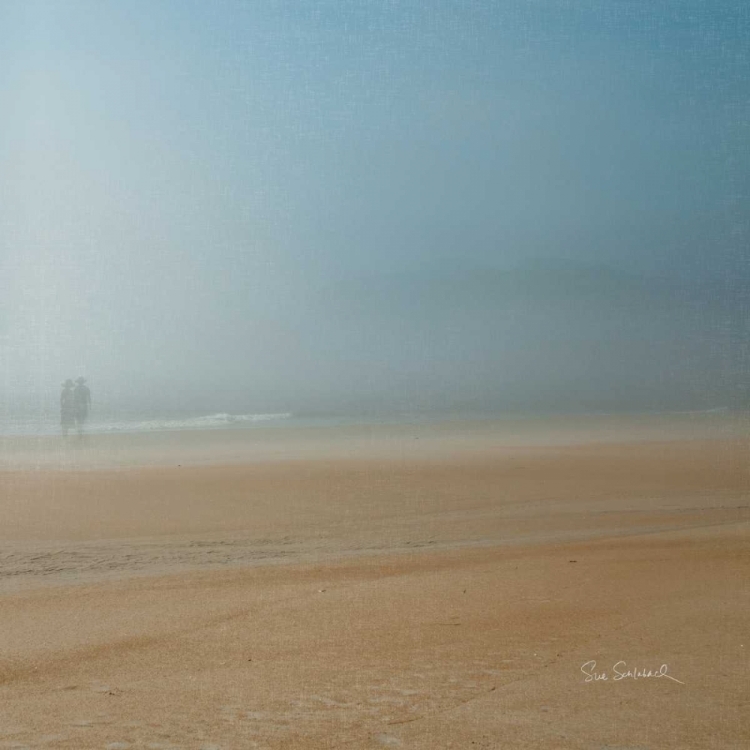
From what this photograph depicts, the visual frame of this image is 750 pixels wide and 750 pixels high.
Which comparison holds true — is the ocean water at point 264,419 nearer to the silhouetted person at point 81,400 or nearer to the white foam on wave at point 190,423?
the white foam on wave at point 190,423

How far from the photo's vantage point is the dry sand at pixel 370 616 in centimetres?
352

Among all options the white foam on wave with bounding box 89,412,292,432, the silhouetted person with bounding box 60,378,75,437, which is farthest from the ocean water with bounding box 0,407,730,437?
the silhouetted person with bounding box 60,378,75,437

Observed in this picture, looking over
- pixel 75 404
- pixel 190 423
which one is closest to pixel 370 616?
pixel 75 404

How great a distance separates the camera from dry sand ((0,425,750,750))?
11.6 ft

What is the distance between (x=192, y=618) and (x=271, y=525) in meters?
4.34

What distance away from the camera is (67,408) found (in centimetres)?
1762

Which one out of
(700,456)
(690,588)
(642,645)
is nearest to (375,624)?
(642,645)

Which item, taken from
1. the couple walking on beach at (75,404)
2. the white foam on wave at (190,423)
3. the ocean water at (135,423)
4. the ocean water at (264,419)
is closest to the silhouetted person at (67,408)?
the couple walking on beach at (75,404)

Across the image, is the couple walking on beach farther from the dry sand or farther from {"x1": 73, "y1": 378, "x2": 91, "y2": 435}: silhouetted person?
the dry sand

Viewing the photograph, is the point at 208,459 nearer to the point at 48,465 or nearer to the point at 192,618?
the point at 48,465

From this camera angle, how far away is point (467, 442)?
19.4 m

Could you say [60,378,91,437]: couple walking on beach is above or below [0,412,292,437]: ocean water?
above

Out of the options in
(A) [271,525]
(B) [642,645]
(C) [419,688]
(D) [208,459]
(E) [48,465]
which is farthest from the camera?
(D) [208,459]
